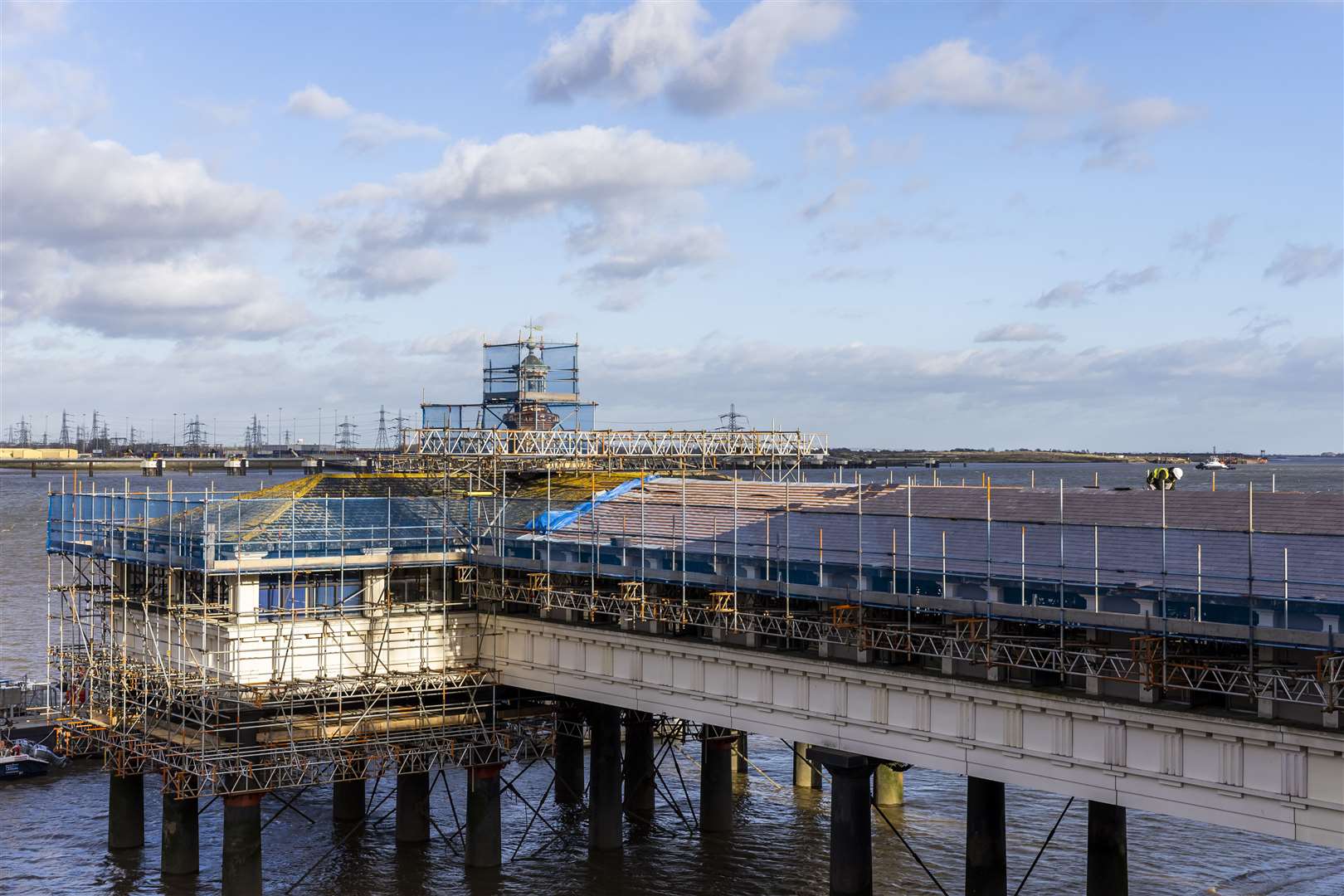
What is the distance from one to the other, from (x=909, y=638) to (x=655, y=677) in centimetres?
1009

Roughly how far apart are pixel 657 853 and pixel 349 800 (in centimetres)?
1152

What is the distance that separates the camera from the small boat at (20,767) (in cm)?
6059

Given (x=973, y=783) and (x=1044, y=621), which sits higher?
(x=1044, y=621)

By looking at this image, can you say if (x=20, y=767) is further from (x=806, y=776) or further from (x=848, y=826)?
(x=848, y=826)

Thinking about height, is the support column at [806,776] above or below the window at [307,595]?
below

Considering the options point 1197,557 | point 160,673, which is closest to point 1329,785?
point 1197,557

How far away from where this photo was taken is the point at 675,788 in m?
59.8

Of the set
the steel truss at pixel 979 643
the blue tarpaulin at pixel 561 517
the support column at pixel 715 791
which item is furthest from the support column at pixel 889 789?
the steel truss at pixel 979 643

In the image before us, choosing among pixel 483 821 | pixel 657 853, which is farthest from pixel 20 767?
pixel 657 853

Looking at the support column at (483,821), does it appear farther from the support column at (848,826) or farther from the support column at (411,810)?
the support column at (848,826)

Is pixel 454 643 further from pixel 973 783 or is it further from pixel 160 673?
pixel 973 783

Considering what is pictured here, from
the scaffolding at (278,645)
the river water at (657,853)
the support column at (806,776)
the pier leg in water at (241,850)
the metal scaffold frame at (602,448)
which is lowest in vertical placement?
the river water at (657,853)

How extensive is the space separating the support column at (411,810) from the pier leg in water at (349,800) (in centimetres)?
321

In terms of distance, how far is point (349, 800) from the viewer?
5403 cm
